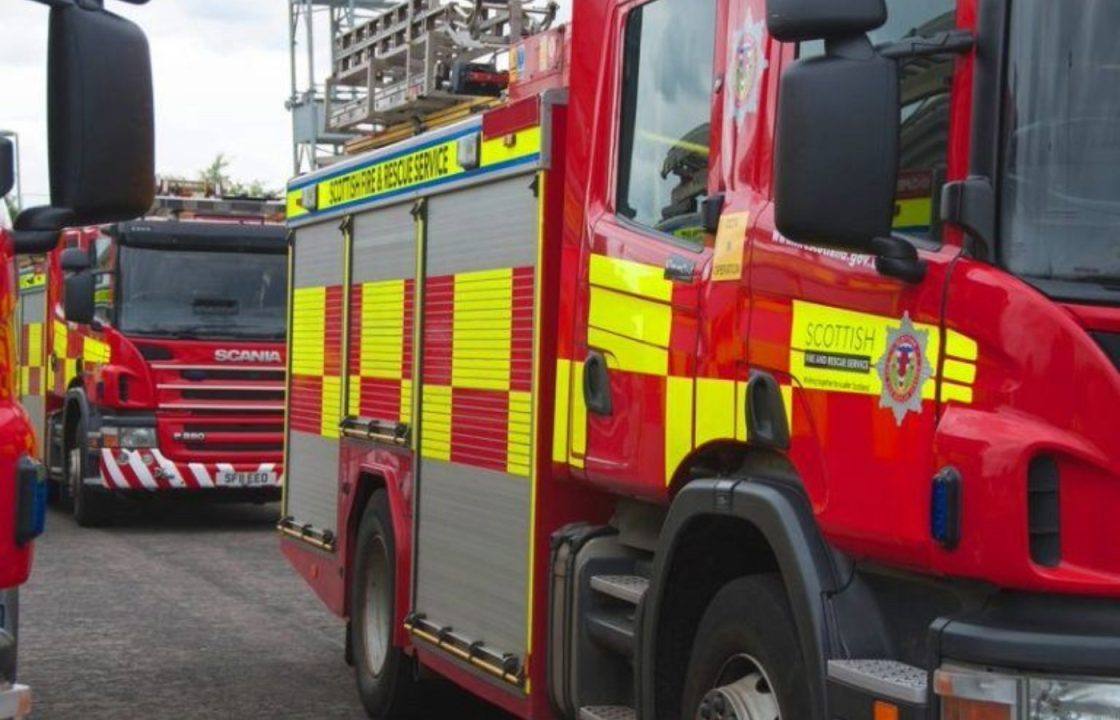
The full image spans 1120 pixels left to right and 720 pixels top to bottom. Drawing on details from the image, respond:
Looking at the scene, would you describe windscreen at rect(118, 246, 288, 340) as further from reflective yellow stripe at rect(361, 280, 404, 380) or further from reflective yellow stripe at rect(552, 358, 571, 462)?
reflective yellow stripe at rect(552, 358, 571, 462)

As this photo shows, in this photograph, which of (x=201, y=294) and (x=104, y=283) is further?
(x=201, y=294)

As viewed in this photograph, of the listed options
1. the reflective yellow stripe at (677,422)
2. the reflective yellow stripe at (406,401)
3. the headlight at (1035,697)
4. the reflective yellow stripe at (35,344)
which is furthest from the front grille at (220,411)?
the headlight at (1035,697)

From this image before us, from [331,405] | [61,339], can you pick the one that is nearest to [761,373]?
[331,405]

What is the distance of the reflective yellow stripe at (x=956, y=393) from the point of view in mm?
3934

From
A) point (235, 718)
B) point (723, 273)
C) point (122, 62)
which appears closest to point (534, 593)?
point (723, 273)

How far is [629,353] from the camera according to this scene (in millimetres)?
5672

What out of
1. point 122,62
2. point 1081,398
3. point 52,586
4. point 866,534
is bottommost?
point 52,586

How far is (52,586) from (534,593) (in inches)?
274

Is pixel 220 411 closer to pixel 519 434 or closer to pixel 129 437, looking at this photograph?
pixel 129 437

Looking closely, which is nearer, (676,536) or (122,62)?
(122,62)

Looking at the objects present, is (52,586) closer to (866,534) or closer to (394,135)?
(394,135)

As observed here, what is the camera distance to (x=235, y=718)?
824 centimetres

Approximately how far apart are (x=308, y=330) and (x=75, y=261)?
7198 mm

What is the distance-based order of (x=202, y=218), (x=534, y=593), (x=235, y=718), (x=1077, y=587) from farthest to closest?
(x=202, y=218)
(x=235, y=718)
(x=534, y=593)
(x=1077, y=587)
